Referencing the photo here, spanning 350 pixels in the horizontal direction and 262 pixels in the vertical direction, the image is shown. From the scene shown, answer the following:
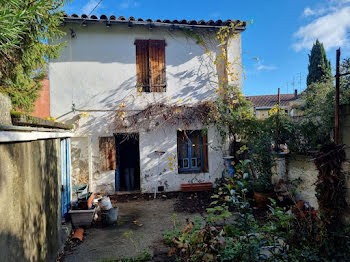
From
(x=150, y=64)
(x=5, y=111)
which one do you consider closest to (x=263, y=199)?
(x=150, y=64)

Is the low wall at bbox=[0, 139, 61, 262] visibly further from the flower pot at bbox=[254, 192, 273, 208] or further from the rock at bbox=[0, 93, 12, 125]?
the flower pot at bbox=[254, 192, 273, 208]

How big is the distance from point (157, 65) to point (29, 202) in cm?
614

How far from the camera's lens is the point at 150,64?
298 inches

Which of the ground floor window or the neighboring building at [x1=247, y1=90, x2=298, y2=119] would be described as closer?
the ground floor window

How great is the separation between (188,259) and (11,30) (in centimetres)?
335

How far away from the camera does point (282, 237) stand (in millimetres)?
3271

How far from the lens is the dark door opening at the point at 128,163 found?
26.8 ft

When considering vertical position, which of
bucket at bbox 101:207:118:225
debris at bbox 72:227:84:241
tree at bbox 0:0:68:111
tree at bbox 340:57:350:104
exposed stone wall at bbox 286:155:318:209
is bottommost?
debris at bbox 72:227:84:241

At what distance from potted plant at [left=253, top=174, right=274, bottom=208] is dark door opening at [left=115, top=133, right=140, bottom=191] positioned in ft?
14.3

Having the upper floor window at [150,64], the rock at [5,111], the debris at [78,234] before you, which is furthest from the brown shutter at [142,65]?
the rock at [5,111]

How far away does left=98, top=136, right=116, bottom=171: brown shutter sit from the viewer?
284 inches

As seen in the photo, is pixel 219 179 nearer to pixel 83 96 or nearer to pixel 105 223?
pixel 105 223

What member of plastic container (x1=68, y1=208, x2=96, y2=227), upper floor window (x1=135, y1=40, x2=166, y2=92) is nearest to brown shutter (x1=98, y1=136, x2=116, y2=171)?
upper floor window (x1=135, y1=40, x2=166, y2=92)

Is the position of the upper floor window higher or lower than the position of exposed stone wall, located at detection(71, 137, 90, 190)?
higher
